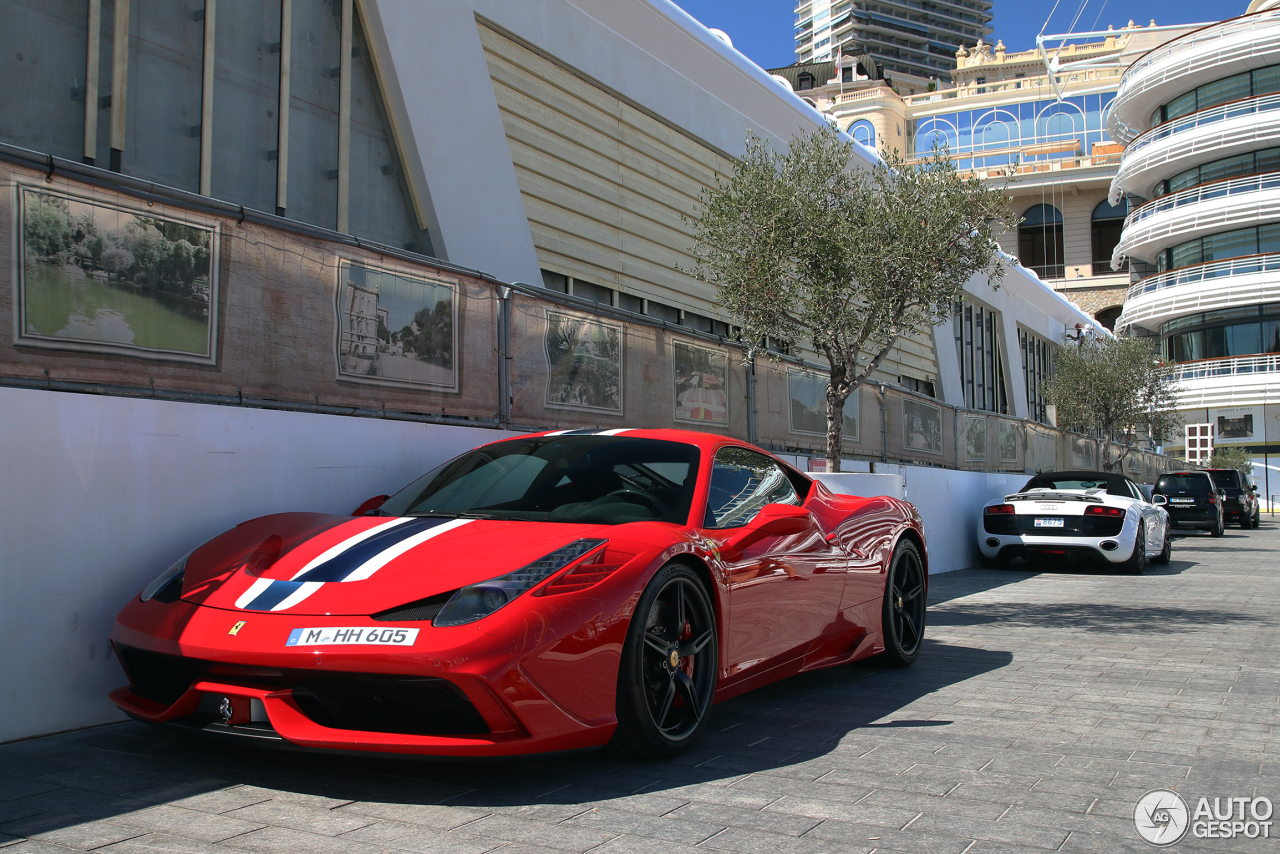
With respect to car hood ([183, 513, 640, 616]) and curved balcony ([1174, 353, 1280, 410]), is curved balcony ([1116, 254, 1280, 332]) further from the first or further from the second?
car hood ([183, 513, 640, 616])

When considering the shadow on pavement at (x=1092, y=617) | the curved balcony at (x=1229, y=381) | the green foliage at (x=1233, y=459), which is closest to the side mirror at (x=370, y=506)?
the shadow on pavement at (x=1092, y=617)

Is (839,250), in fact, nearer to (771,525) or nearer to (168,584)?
(771,525)

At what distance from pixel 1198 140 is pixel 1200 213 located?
11.4 feet

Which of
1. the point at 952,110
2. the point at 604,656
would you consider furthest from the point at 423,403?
the point at 952,110

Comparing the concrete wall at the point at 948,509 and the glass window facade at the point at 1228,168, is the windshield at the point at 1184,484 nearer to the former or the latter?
the concrete wall at the point at 948,509

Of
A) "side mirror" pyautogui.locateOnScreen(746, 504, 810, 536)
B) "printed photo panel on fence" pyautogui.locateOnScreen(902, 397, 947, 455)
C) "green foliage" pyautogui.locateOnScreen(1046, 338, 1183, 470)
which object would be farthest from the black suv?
"side mirror" pyautogui.locateOnScreen(746, 504, 810, 536)

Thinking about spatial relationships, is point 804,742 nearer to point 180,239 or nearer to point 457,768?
point 457,768

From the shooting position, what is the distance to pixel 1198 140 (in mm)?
47844

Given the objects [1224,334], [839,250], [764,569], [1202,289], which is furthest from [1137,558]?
[1224,334]

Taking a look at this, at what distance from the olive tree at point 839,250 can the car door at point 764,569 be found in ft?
15.3

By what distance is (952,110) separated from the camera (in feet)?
294

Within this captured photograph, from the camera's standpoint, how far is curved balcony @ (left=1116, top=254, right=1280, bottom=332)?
46.7 m

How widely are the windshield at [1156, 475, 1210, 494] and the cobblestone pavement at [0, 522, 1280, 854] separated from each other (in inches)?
757

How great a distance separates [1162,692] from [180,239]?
17.5 ft
